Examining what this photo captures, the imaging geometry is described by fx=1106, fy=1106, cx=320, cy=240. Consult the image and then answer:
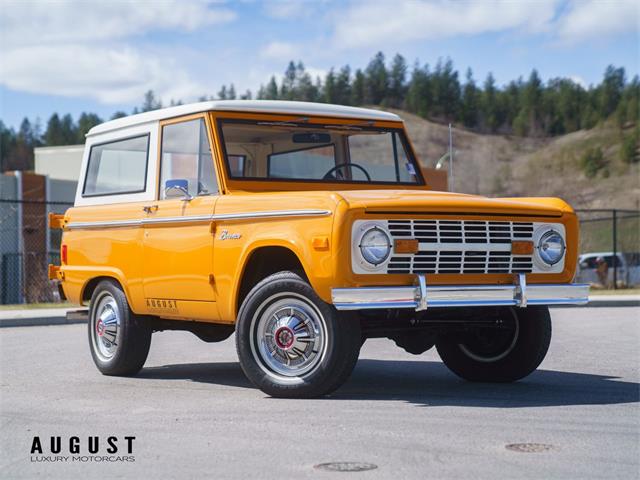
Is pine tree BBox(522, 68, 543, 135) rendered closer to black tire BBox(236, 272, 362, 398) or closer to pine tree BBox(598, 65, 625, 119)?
pine tree BBox(598, 65, 625, 119)

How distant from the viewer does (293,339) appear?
7.80 metres

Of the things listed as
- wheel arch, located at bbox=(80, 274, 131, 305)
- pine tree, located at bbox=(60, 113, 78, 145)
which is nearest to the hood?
wheel arch, located at bbox=(80, 274, 131, 305)

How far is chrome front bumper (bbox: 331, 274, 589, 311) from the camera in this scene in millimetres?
7301

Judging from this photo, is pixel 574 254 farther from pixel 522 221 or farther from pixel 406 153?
pixel 406 153

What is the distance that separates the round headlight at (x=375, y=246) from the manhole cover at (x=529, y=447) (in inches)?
71.1

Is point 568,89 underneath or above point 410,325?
above

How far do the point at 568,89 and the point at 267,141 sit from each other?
173m

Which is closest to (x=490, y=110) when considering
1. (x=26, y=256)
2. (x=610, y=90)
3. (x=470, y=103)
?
(x=470, y=103)

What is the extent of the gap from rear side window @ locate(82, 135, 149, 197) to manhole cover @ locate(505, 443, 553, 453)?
4.80 metres

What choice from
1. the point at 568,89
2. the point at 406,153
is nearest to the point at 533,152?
the point at 568,89

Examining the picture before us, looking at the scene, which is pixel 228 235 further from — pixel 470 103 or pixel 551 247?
pixel 470 103

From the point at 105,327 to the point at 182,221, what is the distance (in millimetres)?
1728

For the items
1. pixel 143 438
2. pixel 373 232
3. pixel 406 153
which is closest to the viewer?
pixel 143 438

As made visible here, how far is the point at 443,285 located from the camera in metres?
7.71
